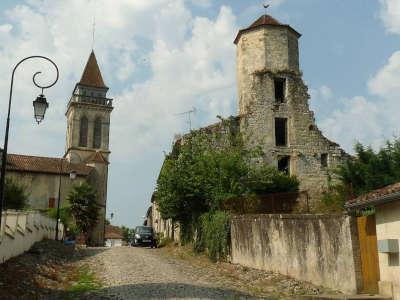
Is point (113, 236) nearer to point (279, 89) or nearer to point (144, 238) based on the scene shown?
point (144, 238)

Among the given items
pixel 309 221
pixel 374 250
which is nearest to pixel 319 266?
pixel 309 221

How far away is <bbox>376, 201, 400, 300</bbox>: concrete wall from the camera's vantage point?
9.38 metres

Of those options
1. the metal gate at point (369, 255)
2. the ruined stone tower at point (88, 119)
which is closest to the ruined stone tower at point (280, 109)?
the metal gate at point (369, 255)

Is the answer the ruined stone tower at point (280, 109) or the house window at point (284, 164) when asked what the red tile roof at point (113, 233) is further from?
the ruined stone tower at point (280, 109)

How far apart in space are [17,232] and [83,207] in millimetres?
25275

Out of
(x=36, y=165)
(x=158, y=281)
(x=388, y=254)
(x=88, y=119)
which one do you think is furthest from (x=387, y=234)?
(x=88, y=119)

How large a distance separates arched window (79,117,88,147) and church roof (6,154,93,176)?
14117 mm

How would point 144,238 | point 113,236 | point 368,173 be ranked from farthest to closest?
point 113,236 → point 144,238 → point 368,173

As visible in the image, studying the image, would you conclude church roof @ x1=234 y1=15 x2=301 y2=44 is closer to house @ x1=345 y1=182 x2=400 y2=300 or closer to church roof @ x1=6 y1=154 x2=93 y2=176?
house @ x1=345 y1=182 x2=400 y2=300

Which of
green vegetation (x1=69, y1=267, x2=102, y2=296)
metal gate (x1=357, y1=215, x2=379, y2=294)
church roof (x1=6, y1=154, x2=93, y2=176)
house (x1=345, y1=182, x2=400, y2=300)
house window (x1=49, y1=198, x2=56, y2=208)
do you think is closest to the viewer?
house (x1=345, y1=182, x2=400, y2=300)

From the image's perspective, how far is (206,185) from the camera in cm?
2150

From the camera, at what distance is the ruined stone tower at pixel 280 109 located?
2733 centimetres

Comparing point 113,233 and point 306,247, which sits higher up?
point 113,233

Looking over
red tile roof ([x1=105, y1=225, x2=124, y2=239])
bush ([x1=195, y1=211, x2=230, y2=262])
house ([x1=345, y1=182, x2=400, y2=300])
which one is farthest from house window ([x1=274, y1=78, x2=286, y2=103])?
red tile roof ([x1=105, y1=225, x2=124, y2=239])
